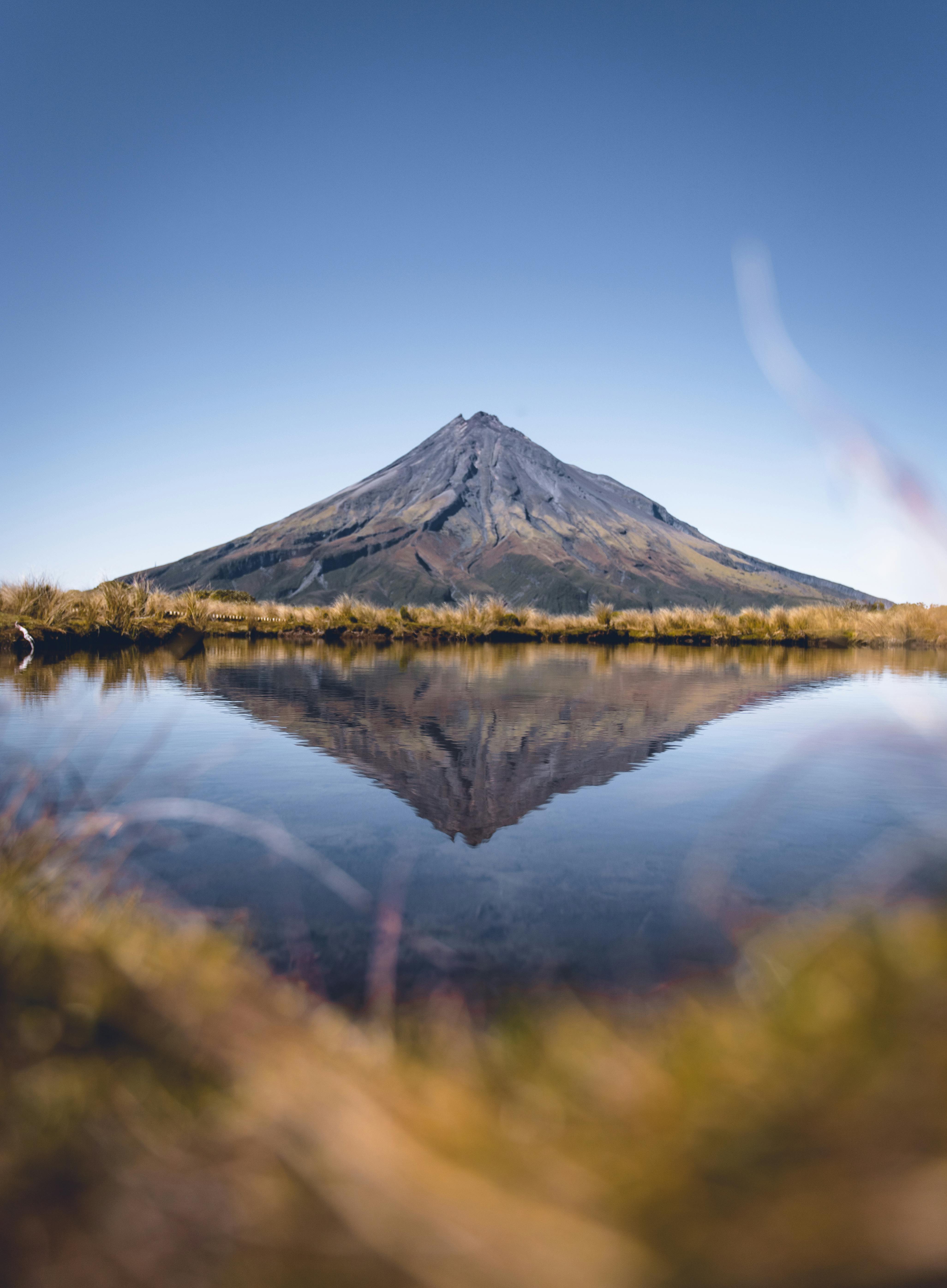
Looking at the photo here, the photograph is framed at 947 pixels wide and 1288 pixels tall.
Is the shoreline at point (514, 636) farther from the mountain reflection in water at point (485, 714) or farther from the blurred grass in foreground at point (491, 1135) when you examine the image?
the blurred grass in foreground at point (491, 1135)

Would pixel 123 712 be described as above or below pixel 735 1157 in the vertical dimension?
below

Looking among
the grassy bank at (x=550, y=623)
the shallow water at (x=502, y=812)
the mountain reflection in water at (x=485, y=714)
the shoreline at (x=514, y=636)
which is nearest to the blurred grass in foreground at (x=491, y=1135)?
the shallow water at (x=502, y=812)

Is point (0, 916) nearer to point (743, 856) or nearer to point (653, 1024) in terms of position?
point (653, 1024)

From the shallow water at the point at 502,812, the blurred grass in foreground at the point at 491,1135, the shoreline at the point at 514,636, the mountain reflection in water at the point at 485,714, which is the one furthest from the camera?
the shoreline at the point at 514,636

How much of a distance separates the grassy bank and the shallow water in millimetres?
13225

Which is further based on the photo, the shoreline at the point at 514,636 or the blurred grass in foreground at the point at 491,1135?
the shoreline at the point at 514,636

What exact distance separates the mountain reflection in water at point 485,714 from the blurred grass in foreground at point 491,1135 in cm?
244

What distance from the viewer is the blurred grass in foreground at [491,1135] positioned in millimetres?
568

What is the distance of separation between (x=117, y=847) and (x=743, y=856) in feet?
8.15

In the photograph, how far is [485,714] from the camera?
24.2 feet

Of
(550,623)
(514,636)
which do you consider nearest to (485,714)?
(514,636)

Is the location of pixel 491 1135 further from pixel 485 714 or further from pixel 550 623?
pixel 550 623

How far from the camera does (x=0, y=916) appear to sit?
142 cm

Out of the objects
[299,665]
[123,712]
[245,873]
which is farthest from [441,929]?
[299,665]
